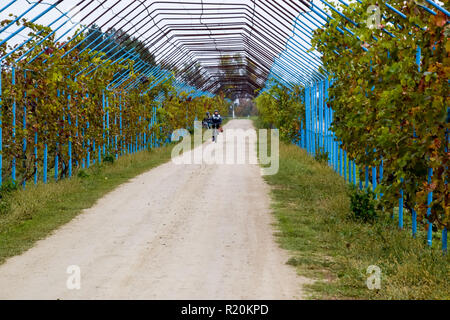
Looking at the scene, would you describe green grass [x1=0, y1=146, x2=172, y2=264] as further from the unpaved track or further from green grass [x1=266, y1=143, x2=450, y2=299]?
green grass [x1=266, y1=143, x2=450, y2=299]

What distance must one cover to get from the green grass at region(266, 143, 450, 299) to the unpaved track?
0.79 ft

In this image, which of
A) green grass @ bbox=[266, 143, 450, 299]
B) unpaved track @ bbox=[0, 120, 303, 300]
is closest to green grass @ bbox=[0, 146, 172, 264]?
unpaved track @ bbox=[0, 120, 303, 300]

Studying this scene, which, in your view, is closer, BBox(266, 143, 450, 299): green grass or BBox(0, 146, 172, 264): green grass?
BBox(266, 143, 450, 299): green grass

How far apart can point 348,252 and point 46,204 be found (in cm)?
490

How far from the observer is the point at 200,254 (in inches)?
236

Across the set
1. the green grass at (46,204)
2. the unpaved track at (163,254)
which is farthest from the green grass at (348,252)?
the green grass at (46,204)

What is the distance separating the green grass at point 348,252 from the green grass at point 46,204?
2.80 metres

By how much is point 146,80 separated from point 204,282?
15258 millimetres

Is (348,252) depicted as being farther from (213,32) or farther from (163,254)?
(213,32)

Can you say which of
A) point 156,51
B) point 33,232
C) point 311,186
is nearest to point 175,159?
point 156,51

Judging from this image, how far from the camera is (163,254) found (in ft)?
19.6

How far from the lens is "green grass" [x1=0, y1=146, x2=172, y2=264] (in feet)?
22.3

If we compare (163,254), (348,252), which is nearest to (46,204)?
(163,254)
